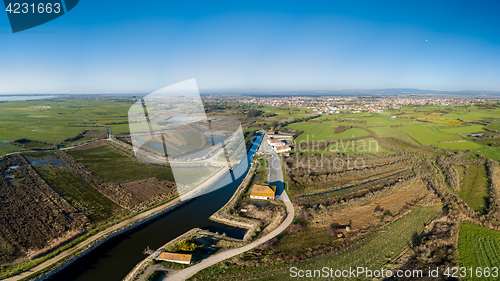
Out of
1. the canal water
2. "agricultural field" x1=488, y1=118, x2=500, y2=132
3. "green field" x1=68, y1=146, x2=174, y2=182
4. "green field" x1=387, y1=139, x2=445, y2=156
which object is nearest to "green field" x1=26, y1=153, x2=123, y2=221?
"green field" x1=68, y1=146, x2=174, y2=182

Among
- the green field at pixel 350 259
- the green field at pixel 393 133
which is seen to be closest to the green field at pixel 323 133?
the green field at pixel 393 133

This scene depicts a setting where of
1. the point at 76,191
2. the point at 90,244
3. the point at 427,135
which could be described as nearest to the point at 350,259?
the point at 90,244

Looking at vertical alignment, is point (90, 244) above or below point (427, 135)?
below

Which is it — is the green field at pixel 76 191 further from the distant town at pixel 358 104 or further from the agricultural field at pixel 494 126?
the distant town at pixel 358 104

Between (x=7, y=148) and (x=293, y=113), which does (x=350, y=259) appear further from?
(x=293, y=113)

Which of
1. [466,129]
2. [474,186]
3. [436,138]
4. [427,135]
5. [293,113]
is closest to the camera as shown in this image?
[474,186]

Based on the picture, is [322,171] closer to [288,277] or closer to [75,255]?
[288,277]

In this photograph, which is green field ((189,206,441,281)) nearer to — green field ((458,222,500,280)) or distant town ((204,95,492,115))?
green field ((458,222,500,280))
